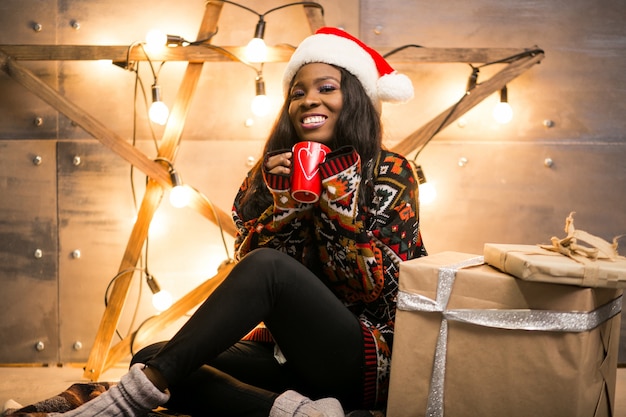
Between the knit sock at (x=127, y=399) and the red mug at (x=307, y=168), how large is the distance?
48cm

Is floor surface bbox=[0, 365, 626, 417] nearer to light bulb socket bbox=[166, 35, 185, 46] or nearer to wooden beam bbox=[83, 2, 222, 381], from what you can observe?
wooden beam bbox=[83, 2, 222, 381]

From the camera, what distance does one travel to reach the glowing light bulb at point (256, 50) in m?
1.99

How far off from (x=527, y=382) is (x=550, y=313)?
136 millimetres

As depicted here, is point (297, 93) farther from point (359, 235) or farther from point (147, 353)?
point (147, 353)

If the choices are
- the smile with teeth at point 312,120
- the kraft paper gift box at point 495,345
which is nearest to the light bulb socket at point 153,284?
the smile with teeth at point 312,120

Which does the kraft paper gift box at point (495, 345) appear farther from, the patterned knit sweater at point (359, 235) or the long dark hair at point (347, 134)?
the long dark hair at point (347, 134)

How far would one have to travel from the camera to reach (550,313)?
1.15 meters

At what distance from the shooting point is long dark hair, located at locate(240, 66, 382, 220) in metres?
1.58

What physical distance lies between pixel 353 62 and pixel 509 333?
0.79m

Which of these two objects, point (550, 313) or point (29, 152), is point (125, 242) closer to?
point (29, 152)

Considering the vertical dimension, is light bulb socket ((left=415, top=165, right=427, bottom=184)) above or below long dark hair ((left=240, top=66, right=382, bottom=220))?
below

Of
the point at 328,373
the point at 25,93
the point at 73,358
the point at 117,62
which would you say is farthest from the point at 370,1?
the point at 73,358

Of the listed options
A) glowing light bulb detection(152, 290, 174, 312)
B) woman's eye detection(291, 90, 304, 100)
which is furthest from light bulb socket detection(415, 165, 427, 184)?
glowing light bulb detection(152, 290, 174, 312)

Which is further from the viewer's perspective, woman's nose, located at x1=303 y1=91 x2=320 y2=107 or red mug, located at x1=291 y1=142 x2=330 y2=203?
woman's nose, located at x1=303 y1=91 x2=320 y2=107
